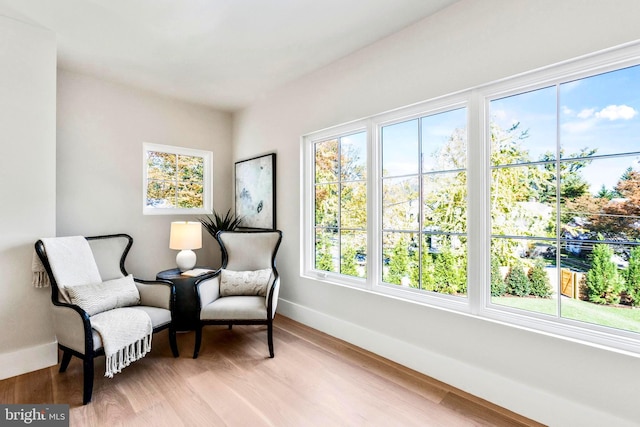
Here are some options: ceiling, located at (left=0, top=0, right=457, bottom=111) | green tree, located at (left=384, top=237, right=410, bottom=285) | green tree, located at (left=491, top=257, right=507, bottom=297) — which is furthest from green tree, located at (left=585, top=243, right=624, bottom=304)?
ceiling, located at (left=0, top=0, right=457, bottom=111)

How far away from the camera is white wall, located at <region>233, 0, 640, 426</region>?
1634mm

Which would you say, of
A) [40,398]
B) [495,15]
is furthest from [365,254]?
[40,398]

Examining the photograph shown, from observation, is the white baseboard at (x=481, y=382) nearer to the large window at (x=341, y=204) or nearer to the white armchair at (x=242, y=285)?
the large window at (x=341, y=204)

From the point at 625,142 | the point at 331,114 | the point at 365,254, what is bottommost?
the point at 365,254

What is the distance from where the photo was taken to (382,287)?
2.72 m

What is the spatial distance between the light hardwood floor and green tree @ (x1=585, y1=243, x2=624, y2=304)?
83 cm

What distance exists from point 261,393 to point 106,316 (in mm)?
1243

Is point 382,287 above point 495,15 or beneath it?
beneath

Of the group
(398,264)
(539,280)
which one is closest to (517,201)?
(539,280)

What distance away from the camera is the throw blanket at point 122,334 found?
2.08 meters

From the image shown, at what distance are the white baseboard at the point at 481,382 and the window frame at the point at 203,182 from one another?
2.39 metres

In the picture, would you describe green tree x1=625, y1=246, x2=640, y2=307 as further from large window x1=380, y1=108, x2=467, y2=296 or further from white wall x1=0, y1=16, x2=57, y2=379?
white wall x1=0, y1=16, x2=57, y2=379

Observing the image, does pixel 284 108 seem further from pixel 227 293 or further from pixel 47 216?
pixel 47 216

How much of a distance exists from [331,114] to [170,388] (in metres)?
2.64
